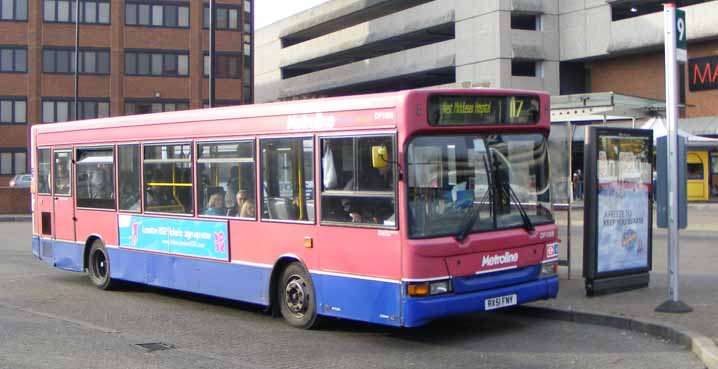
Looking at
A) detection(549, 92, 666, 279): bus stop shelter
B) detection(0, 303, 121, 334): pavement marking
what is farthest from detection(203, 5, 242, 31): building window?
detection(0, 303, 121, 334): pavement marking

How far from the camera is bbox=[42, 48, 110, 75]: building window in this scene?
58.2m

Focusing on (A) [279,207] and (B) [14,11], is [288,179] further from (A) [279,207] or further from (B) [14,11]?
(B) [14,11]

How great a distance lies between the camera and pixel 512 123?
9.42m

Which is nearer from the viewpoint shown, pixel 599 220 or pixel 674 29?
pixel 674 29

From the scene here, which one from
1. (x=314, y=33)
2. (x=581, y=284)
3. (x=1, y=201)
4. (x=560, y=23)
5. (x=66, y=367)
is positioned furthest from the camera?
(x=314, y=33)

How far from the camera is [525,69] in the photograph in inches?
2094

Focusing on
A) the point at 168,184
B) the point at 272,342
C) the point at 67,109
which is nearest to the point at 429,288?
the point at 272,342

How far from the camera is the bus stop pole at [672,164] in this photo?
32.5 feet

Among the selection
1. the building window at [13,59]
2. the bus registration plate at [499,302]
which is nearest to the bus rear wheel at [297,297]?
the bus registration plate at [499,302]

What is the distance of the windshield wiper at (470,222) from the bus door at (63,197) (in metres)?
8.02

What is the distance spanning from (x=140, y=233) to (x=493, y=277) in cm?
591

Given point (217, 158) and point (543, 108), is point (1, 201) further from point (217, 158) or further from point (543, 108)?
point (543, 108)

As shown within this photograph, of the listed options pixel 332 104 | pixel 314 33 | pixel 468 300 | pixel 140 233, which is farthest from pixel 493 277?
pixel 314 33

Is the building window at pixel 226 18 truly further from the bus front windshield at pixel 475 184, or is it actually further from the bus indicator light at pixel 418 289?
the bus indicator light at pixel 418 289
